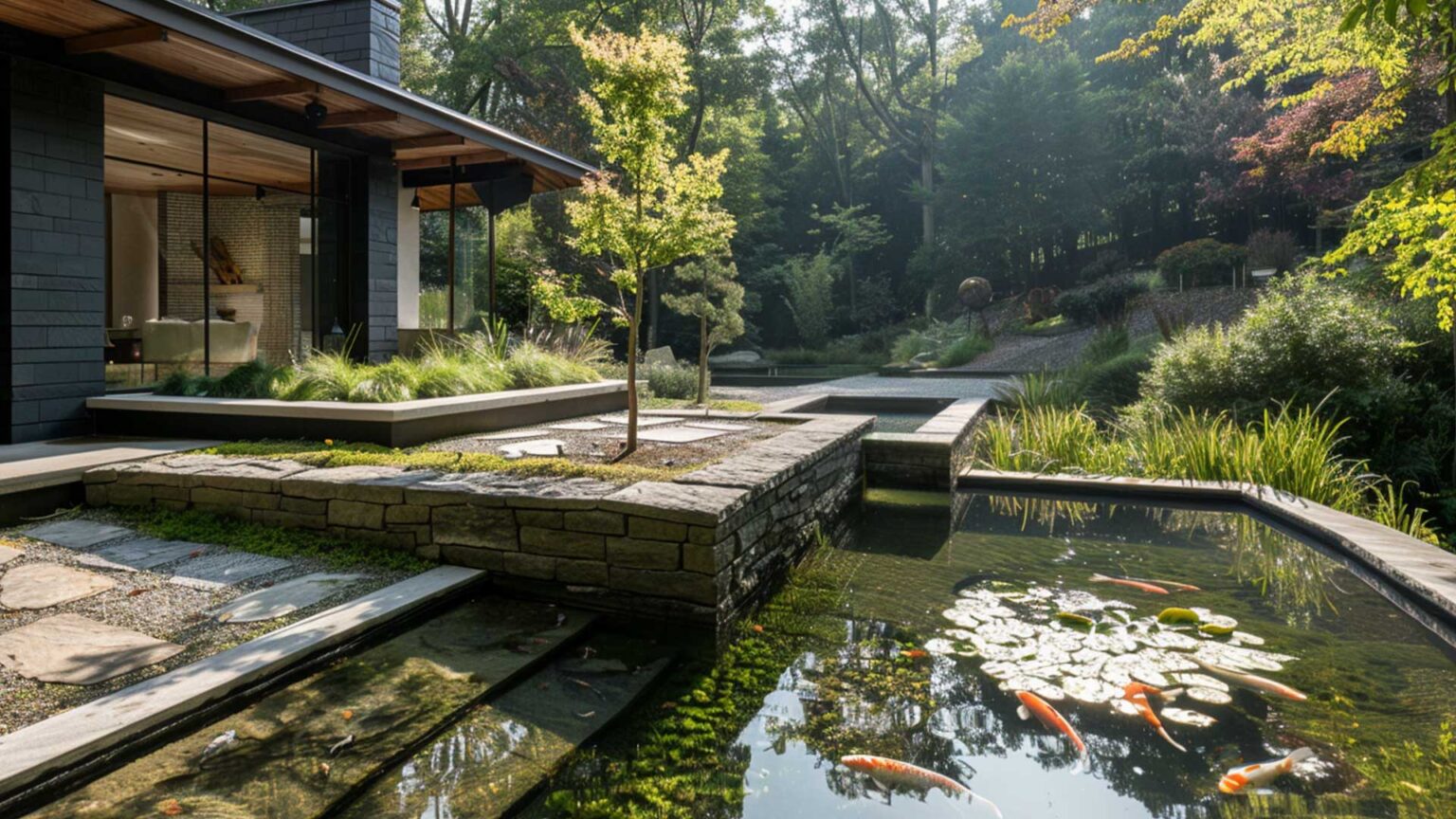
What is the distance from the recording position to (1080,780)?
210cm

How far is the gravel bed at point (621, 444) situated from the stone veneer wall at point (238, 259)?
4871 millimetres

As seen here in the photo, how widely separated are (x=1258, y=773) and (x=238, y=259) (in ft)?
35.4

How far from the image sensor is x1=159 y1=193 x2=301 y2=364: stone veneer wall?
9188mm

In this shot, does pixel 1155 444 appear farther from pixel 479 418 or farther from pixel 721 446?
pixel 479 418

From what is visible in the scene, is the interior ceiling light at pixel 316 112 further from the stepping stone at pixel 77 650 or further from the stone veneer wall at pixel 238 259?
the stepping stone at pixel 77 650

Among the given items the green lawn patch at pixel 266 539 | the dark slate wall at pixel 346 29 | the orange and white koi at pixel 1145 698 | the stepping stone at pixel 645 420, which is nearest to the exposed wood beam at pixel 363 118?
the dark slate wall at pixel 346 29

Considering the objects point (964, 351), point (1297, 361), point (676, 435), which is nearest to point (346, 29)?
point (676, 435)

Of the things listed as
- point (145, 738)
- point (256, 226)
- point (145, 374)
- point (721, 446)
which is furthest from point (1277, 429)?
point (256, 226)

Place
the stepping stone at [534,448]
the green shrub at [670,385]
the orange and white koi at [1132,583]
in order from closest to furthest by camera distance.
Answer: the orange and white koi at [1132,583]
the stepping stone at [534,448]
the green shrub at [670,385]

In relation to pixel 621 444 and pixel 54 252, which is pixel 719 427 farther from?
pixel 54 252

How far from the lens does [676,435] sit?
5.56 metres

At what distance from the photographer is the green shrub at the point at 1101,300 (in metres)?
18.1

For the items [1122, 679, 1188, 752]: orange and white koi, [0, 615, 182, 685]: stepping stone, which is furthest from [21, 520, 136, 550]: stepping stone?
[1122, 679, 1188, 752]: orange and white koi

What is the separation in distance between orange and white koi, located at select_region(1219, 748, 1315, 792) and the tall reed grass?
368cm
